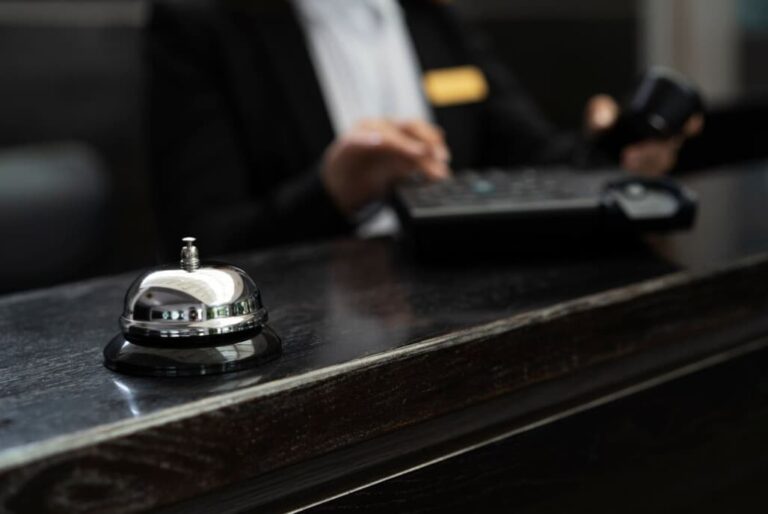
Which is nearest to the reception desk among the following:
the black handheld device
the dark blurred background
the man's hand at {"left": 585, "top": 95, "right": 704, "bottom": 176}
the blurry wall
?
the black handheld device

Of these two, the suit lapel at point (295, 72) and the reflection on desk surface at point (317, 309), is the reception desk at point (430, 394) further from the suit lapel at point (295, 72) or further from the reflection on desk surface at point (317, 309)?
the suit lapel at point (295, 72)

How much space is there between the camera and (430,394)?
0.46m

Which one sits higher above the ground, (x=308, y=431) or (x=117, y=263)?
(x=308, y=431)

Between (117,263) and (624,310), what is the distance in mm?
1790

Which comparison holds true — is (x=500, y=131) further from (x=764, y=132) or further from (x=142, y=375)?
(x=142, y=375)

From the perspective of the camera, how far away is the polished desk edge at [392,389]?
1.17 ft

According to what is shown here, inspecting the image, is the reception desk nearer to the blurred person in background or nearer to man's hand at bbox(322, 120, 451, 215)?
man's hand at bbox(322, 120, 451, 215)

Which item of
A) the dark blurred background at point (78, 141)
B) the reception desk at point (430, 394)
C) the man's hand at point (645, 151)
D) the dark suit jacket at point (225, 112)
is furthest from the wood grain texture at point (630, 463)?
the dark blurred background at point (78, 141)

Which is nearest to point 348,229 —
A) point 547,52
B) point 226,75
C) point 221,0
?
point 226,75

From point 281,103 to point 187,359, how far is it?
3.83 ft

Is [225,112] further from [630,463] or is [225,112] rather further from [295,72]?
[630,463]

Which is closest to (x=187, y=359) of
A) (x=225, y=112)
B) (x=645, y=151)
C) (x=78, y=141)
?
(x=645, y=151)

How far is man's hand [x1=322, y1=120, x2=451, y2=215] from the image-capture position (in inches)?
36.3

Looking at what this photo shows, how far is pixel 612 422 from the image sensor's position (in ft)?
1.90
